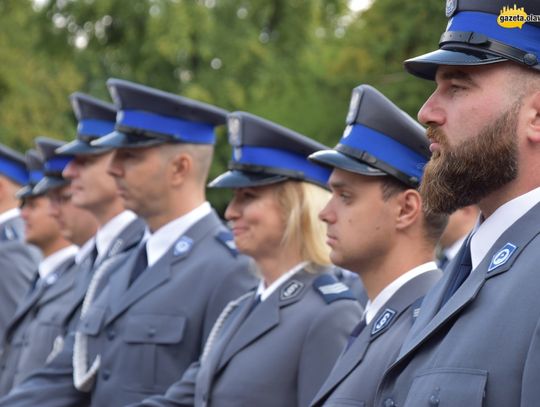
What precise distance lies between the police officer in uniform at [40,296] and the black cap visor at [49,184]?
0.03m

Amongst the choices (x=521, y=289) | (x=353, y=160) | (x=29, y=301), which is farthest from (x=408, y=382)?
(x=29, y=301)

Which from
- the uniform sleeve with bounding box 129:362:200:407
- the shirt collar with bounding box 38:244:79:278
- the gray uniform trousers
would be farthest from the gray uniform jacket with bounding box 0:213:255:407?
the shirt collar with bounding box 38:244:79:278

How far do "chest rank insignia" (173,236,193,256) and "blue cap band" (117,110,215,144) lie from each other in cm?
57

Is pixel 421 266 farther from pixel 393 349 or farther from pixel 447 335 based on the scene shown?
pixel 447 335

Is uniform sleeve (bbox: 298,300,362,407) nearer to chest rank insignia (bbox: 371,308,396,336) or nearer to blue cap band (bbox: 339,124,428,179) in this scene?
chest rank insignia (bbox: 371,308,396,336)

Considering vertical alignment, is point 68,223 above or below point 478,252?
below

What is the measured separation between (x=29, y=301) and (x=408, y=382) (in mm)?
5031

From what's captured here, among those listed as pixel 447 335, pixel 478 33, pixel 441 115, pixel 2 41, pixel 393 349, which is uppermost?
pixel 478 33

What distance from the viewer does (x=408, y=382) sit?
3.33 metres

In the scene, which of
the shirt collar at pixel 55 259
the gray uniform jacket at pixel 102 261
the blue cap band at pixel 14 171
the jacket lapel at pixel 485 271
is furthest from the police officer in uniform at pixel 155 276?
the blue cap band at pixel 14 171

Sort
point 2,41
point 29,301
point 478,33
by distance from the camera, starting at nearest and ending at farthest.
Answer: point 478,33 < point 29,301 < point 2,41

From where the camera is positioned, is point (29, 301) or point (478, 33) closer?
point (478, 33)

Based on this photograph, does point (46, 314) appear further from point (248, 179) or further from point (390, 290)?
point (390, 290)

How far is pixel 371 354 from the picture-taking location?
407 cm
